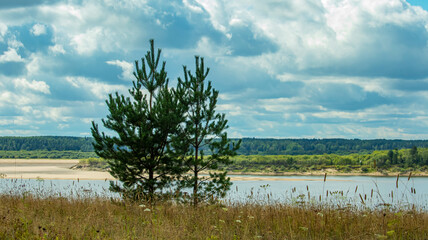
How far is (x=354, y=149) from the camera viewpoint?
172m

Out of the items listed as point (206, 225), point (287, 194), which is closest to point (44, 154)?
point (287, 194)

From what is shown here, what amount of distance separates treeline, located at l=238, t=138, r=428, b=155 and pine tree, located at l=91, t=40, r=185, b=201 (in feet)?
494

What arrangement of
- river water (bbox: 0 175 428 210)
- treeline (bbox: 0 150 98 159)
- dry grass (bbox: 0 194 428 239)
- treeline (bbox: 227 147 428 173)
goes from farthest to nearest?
treeline (bbox: 0 150 98 159) → treeline (bbox: 227 147 428 173) → river water (bbox: 0 175 428 210) → dry grass (bbox: 0 194 428 239)

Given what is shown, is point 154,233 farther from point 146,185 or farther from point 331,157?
point 331,157

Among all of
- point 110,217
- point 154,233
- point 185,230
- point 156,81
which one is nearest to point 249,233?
point 185,230

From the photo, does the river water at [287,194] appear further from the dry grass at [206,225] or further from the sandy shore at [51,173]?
the sandy shore at [51,173]

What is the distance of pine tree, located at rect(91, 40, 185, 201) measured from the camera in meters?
15.3

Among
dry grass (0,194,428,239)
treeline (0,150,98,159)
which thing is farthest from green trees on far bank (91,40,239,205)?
treeline (0,150,98,159)

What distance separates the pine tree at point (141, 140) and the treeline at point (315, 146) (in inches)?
5928

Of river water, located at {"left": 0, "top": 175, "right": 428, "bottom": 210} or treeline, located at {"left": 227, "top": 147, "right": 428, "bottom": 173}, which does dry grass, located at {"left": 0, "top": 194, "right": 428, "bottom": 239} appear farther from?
treeline, located at {"left": 227, "top": 147, "right": 428, "bottom": 173}

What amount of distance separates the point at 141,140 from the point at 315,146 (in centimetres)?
16973

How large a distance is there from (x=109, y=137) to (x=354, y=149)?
6666 inches

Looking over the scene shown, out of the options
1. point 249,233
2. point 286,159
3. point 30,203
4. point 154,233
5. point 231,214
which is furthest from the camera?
point 286,159

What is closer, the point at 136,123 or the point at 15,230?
the point at 15,230
